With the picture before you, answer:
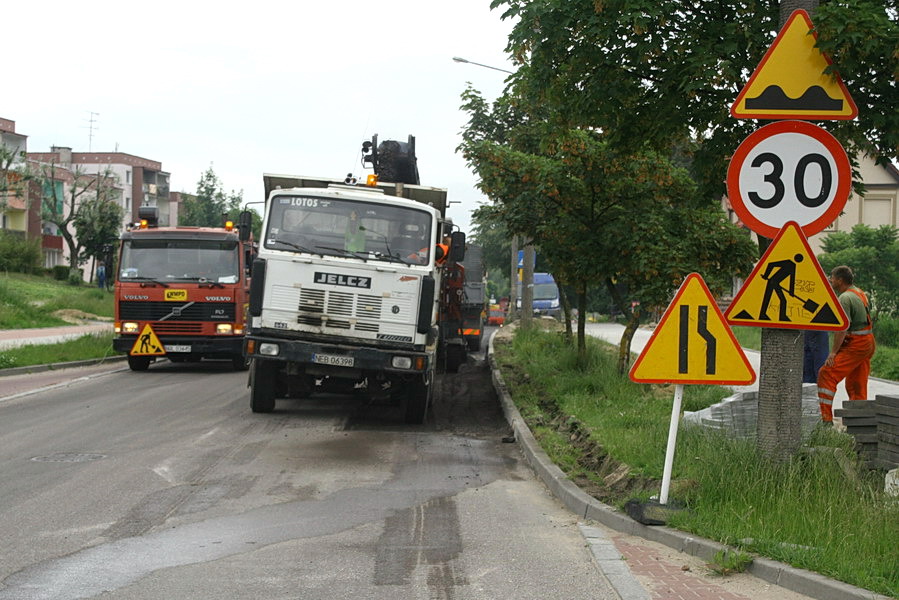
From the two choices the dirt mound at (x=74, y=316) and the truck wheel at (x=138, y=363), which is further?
the dirt mound at (x=74, y=316)

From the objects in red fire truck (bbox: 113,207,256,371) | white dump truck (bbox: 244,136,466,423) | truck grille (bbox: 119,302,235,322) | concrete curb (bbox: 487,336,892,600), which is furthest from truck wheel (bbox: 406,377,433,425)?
truck grille (bbox: 119,302,235,322)

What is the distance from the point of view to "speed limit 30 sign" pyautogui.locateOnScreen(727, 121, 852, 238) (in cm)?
707

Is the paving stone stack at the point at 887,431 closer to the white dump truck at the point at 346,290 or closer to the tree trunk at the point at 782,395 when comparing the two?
the tree trunk at the point at 782,395

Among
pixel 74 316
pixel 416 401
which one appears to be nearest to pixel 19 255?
Answer: pixel 74 316

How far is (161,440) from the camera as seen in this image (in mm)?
11547

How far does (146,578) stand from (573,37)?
616 cm

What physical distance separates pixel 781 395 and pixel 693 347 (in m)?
0.76

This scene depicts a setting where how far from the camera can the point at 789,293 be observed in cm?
718

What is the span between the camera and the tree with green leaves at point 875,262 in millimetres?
31750

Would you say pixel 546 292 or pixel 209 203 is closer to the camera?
pixel 546 292

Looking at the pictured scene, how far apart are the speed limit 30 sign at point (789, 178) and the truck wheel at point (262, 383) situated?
797cm

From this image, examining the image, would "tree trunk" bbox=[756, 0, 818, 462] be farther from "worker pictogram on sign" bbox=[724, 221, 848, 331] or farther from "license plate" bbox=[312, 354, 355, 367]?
"license plate" bbox=[312, 354, 355, 367]

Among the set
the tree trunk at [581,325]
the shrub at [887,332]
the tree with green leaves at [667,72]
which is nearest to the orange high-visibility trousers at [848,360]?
the tree with green leaves at [667,72]

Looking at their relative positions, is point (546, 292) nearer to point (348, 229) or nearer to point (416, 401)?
point (416, 401)
